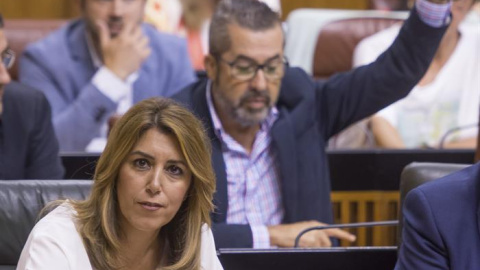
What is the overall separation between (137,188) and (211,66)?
40.1 inches

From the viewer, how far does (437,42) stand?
10.0ft

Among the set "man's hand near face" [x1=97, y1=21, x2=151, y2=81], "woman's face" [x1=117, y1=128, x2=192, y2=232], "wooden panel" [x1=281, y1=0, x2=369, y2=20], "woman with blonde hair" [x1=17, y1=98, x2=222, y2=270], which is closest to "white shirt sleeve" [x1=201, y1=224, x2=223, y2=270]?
"woman with blonde hair" [x1=17, y1=98, x2=222, y2=270]

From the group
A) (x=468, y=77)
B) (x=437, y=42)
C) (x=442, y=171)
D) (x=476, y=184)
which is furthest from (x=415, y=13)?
(x=468, y=77)

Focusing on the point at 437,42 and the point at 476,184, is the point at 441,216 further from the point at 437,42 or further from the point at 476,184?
the point at 437,42

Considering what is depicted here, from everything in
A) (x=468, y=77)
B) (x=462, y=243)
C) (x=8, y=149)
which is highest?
(x=462, y=243)

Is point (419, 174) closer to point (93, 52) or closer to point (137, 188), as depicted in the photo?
point (137, 188)

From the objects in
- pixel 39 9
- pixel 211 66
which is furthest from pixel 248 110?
pixel 39 9

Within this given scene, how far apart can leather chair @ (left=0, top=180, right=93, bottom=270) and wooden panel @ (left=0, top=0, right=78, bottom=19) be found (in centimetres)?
359

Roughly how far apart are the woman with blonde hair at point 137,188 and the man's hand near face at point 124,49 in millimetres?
1866

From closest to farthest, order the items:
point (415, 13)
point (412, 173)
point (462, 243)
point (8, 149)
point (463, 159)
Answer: point (462, 243) < point (412, 173) < point (415, 13) < point (8, 149) < point (463, 159)

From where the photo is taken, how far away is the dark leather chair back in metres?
4.84

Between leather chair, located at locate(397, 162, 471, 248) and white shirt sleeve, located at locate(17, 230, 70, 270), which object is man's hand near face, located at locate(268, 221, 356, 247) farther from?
white shirt sleeve, located at locate(17, 230, 70, 270)

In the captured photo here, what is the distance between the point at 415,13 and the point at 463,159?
24.5 inches

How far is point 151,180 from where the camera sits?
219 centimetres
